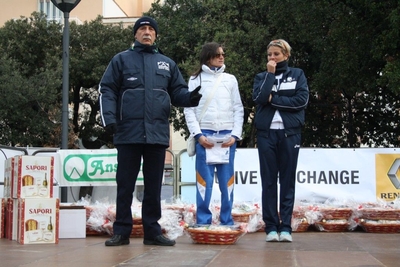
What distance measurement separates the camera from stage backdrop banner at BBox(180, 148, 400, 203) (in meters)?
9.95

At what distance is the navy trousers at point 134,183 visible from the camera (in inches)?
243

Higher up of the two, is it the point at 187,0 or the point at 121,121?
the point at 187,0

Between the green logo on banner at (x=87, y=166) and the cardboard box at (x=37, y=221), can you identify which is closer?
the cardboard box at (x=37, y=221)

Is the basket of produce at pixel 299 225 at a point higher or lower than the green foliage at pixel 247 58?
lower

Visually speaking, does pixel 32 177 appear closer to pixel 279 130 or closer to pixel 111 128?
pixel 111 128

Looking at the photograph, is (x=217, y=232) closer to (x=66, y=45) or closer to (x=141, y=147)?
(x=141, y=147)

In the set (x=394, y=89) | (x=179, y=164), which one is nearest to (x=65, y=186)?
(x=179, y=164)

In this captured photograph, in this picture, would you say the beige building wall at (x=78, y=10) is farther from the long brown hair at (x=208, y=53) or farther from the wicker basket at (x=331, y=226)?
the long brown hair at (x=208, y=53)

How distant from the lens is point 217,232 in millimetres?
6152

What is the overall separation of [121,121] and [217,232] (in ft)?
4.46

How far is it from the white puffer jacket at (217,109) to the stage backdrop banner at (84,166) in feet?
13.4

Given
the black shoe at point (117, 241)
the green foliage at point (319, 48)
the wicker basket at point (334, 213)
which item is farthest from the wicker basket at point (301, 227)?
the green foliage at point (319, 48)

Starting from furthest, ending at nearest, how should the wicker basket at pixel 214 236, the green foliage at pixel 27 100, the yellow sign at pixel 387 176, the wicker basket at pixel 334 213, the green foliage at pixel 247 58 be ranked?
the green foliage at pixel 27 100 → the green foliage at pixel 247 58 → the yellow sign at pixel 387 176 → the wicker basket at pixel 334 213 → the wicker basket at pixel 214 236

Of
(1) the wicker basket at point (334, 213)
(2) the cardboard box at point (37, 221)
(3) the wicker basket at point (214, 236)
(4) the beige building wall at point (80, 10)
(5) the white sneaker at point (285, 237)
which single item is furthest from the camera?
(4) the beige building wall at point (80, 10)
